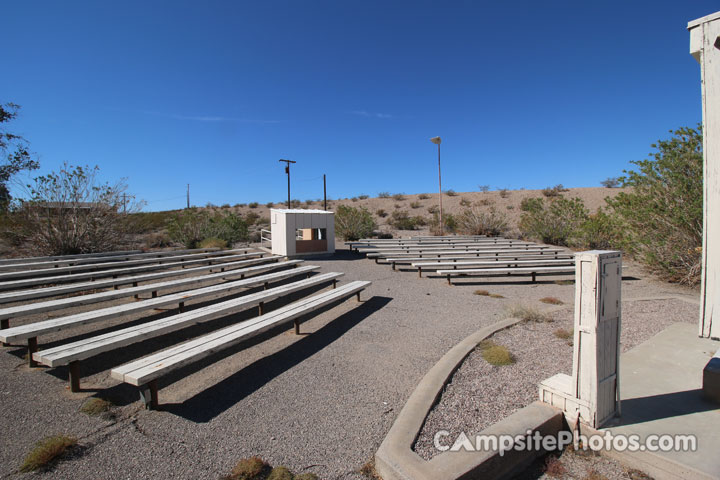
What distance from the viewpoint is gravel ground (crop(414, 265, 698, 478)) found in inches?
104

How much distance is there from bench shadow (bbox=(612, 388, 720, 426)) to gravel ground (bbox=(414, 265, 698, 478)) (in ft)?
1.76

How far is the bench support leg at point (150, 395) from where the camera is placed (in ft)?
10.6

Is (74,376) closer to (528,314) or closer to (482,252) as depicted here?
(528,314)

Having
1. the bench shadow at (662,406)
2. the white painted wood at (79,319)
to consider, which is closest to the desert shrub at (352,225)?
the white painted wood at (79,319)

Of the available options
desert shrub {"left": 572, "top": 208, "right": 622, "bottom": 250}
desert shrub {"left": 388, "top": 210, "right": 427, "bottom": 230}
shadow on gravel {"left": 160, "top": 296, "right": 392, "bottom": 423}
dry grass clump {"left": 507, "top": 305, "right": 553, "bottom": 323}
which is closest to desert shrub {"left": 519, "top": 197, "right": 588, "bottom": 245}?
desert shrub {"left": 572, "top": 208, "right": 622, "bottom": 250}

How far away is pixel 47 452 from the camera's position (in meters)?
2.55

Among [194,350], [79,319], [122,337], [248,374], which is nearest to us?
[194,350]

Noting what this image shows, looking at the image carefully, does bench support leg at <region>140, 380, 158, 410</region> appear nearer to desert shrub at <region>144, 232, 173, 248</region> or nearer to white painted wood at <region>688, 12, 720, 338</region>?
white painted wood at <region>688, 12, 720, 338</region>

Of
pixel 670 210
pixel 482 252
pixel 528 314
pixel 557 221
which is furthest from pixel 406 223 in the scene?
pixel 528 314

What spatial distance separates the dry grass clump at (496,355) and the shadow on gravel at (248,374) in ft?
6.73

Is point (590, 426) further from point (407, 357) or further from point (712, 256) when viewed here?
point (407, 357)

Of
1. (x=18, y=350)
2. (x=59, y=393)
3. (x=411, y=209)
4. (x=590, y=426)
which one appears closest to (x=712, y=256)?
(x=590, y=426)

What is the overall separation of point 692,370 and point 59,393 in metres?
6.42

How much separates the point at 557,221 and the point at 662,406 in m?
17.2
